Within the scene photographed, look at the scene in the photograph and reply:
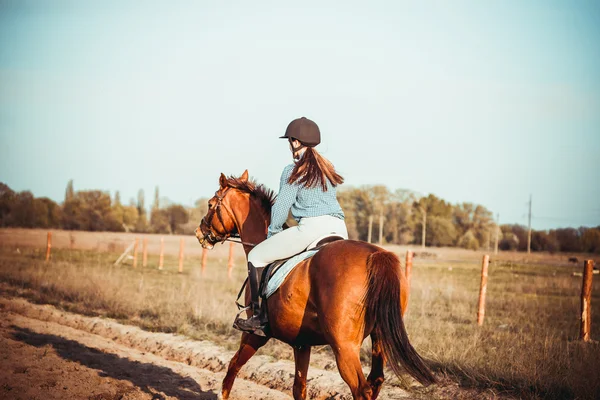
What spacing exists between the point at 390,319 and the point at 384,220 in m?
76.1

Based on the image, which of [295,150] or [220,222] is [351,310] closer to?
[295,150]

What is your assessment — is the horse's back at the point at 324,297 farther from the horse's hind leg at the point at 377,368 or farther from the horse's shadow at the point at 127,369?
the horse's shadow at the point at 127,369

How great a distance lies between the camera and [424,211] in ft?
259

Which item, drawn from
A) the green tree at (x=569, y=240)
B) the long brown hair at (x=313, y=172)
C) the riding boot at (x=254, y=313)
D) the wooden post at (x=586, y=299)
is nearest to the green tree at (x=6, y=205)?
the wooden post at (x=586, y=299)

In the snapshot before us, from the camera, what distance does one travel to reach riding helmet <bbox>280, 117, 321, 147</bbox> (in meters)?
5.44

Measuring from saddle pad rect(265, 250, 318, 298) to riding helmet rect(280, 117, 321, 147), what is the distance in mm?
1173

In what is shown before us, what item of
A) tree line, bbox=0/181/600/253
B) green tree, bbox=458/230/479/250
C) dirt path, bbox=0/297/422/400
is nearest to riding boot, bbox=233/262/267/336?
dirt path, bbox=0/297/422/400

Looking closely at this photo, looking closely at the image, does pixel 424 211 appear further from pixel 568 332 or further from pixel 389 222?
pixel 568 332

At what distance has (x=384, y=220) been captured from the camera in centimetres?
7938

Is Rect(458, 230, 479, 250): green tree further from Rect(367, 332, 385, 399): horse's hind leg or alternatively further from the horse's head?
Rect(367, 332, 385, 399): horse's hind leg

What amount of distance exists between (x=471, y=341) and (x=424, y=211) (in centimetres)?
7099

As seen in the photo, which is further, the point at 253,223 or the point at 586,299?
the point at 586,299

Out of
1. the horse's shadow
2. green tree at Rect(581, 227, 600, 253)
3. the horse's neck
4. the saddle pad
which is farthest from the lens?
green tree at Rect(581, 227, 600, 253)

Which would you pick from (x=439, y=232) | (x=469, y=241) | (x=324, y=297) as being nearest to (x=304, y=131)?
(x=324, y=297)
